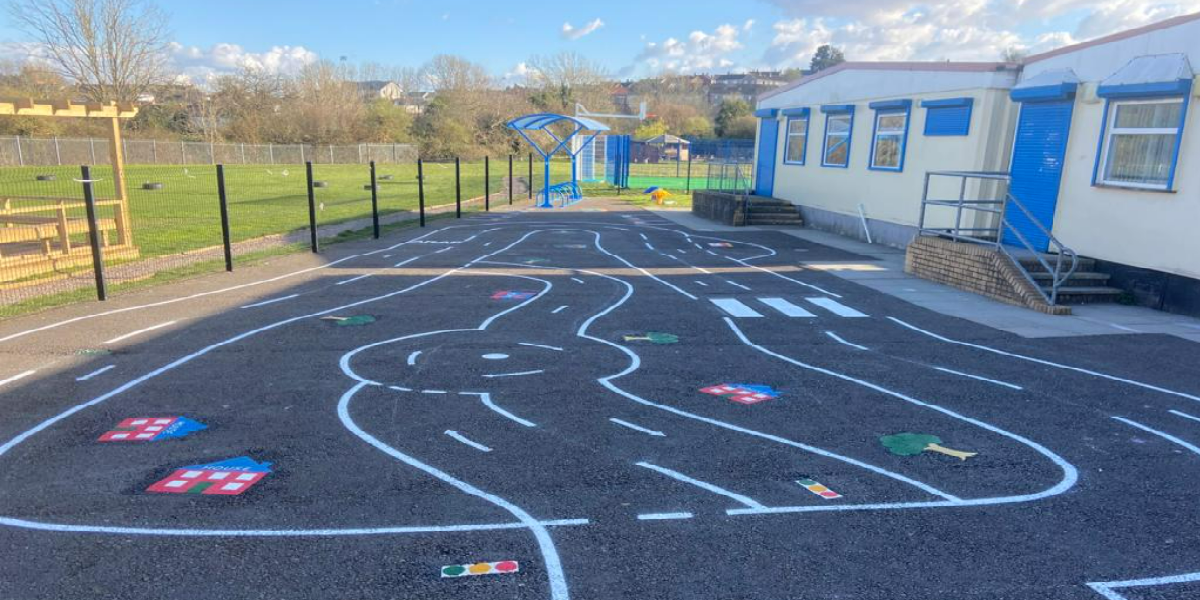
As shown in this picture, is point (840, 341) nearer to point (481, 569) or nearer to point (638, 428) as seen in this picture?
point (638, 428)

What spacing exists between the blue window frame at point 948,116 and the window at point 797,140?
544 cm

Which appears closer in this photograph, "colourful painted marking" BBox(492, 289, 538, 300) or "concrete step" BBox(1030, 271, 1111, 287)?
"colourful painted marking" BBox(492, 289, 538, 300)

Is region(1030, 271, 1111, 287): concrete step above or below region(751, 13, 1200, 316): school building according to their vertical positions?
below

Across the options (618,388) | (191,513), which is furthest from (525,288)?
(191,513)

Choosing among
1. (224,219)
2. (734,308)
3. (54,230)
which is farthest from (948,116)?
(54,230)

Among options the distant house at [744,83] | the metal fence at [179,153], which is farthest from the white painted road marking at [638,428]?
the distant house at [744,83]

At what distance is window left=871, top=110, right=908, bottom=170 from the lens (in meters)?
15.7

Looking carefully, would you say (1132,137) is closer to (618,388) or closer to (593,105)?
(618,388)

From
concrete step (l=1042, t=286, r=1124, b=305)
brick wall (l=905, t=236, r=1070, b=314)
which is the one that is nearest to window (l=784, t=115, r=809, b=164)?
brick wall (l=905, t=236, r=1070, b=314)

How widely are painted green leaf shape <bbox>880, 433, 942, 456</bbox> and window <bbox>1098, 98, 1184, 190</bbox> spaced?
7319 mm

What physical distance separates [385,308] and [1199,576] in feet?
27.8

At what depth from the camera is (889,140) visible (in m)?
16.2

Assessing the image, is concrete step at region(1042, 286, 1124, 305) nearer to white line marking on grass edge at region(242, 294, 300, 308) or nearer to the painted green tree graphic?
the painted green tree graphic

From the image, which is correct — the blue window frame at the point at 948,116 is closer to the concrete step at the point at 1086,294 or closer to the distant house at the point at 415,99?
the concrete step at the point at 1086,294
